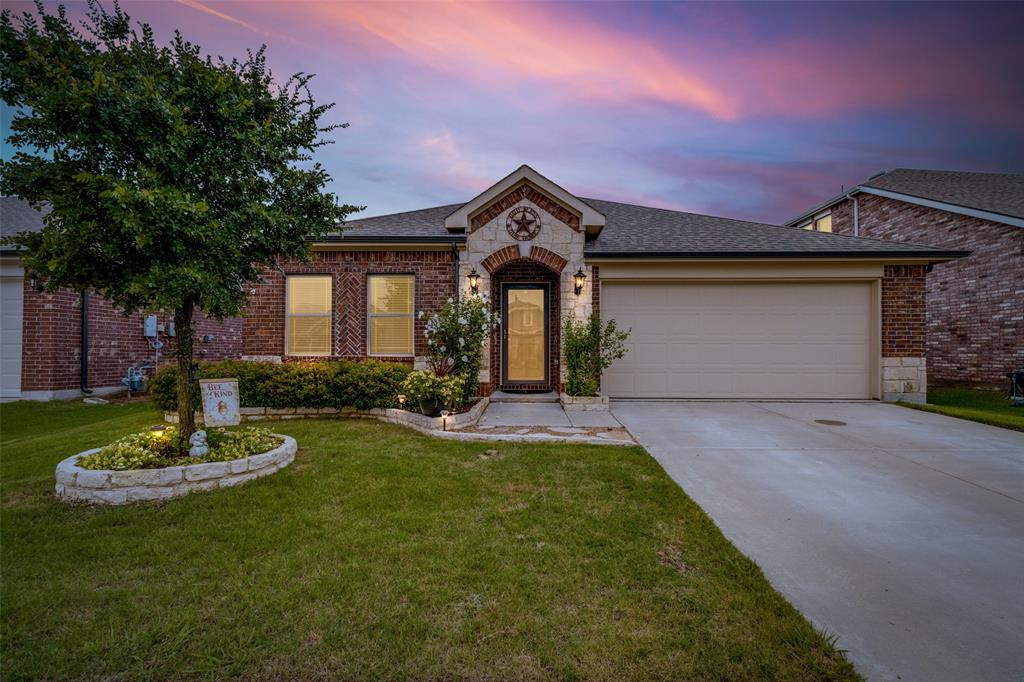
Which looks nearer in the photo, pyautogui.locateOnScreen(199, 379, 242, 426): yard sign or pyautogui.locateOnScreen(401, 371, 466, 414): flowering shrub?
pyautogui.locateOnScreen(199, 379, 242, 426): yard sign

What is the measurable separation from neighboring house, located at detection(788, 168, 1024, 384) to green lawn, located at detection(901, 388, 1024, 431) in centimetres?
85

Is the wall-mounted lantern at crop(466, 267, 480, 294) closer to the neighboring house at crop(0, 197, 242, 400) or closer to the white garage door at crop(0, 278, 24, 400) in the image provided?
the neighboring house at crop(0, 197, 242, 400)

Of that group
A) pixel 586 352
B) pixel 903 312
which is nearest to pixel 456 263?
pixel 586 352

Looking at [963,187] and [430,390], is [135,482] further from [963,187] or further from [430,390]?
[963,187]

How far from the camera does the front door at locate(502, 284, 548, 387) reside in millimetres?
9867

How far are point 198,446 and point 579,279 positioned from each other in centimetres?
693

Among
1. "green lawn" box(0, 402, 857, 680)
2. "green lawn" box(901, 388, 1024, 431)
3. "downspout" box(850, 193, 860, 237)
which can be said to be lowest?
"green lawn" box(0, 402, 857, 680)

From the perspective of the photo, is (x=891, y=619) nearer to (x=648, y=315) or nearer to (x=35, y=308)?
(x=648, y=315)

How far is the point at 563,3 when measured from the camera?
26.4 feet

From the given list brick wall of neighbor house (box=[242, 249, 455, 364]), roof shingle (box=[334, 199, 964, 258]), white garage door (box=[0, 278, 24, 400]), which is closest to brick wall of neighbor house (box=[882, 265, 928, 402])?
roof shingle (box=[334, 199, 964, 258])

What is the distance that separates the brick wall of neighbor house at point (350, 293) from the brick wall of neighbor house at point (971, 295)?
14.4 meters

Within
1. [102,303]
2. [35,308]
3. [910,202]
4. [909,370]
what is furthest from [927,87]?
[35,308]

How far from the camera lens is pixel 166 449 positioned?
4551mm

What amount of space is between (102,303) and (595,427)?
12.7 metres
